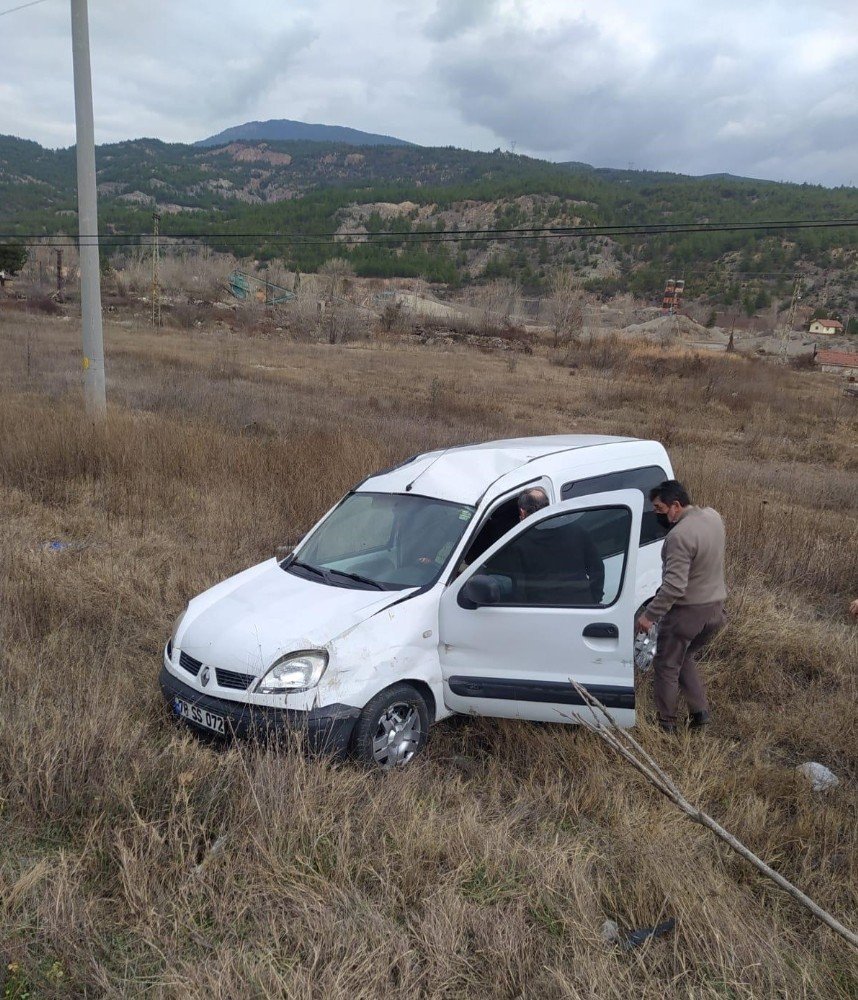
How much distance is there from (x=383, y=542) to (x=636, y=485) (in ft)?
7.32

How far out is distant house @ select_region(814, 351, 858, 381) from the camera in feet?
169

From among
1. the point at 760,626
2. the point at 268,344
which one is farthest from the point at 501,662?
the point at 268,344

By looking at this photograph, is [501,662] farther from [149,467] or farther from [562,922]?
[149,467]

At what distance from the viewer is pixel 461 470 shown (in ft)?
18.0

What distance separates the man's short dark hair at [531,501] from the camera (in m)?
5.13

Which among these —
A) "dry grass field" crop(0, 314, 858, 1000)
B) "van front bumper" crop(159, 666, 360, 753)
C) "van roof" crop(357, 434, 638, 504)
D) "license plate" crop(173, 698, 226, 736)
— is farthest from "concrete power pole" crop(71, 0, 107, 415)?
"van front bumper" crop(159, 666, 360, 753)

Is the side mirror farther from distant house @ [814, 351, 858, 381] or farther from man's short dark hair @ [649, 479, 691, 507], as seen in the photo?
distant house @ [814, 351, 858, 381]

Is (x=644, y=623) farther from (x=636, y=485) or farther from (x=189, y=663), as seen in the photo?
(x=189, y=663)

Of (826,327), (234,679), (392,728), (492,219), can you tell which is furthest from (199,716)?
(492,219)

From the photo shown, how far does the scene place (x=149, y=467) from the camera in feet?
35.2

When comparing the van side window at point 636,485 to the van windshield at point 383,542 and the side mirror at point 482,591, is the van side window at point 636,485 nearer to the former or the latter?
the van windshield at point 383,542

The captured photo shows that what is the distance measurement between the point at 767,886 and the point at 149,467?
375 inches

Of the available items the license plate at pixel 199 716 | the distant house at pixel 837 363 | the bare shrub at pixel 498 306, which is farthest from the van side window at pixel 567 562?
the bare shrub at pixel 498 306

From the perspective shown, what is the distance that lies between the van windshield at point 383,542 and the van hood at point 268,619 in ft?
0.61
